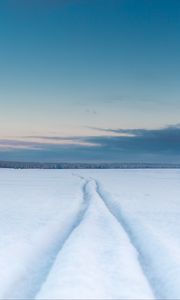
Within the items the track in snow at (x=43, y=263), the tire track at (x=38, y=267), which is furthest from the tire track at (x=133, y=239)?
the tire track at (x=38, y=267)

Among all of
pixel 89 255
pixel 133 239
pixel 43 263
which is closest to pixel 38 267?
pixel 43 263

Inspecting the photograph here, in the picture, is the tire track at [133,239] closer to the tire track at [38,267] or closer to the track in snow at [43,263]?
the track in snow at [43,263]

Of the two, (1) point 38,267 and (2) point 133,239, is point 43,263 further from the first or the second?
(2) point 133,239

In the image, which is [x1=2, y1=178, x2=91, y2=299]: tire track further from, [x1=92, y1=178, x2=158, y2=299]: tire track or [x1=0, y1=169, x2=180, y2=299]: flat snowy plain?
[x1=92, y1=178, x2=158, y2=299]: tire track

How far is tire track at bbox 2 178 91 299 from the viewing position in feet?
19.5

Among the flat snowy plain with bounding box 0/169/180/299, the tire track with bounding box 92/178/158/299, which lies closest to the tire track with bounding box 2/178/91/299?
the flat snowy plain with bounding box 0/169/180/299

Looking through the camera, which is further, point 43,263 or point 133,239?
point 133,239

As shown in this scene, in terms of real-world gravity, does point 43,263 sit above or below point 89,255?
below

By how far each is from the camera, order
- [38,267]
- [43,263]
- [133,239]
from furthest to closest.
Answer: [133,239] < [43,263] < [38,267]

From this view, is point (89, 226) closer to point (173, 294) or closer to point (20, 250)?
point (20, 250)

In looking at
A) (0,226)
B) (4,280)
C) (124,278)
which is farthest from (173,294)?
(0,226)

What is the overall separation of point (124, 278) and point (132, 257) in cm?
139

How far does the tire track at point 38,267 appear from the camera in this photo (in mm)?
5938

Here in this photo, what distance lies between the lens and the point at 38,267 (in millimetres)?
7207
